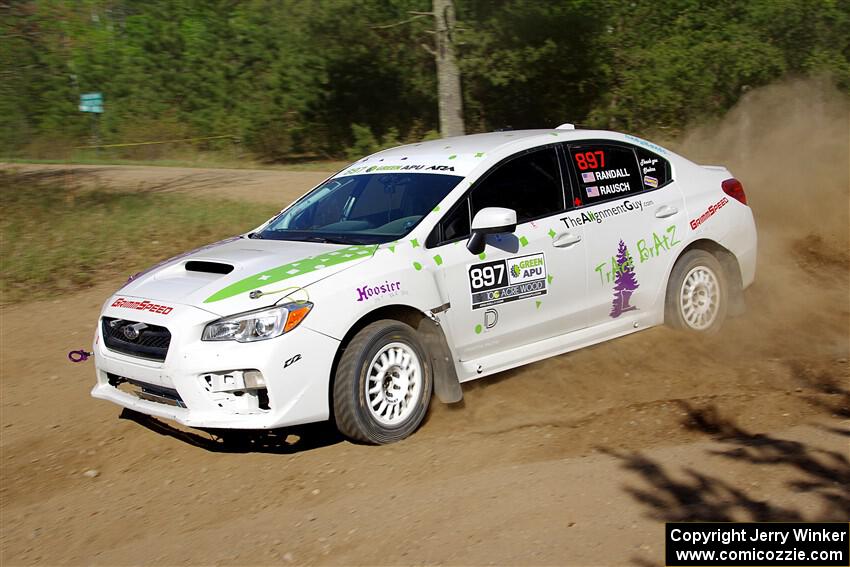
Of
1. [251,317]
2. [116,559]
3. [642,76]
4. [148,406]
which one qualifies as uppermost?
[642,76]

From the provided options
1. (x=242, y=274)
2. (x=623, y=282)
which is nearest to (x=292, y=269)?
(x=242, y=274)

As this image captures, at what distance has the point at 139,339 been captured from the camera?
5684mm

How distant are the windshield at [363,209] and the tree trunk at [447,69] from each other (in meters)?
7.49

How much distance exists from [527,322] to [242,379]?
7.13 feet

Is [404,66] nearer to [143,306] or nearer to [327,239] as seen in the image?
[327,239]

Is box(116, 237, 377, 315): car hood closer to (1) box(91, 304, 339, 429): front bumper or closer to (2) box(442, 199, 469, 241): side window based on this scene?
(1) box(91, 304, 339, 429): front bumper

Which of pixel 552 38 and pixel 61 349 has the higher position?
pixel 552 38

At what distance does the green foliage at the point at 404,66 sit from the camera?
23.7 metres

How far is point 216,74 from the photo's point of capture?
2742cm

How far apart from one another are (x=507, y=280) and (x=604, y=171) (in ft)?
4.89

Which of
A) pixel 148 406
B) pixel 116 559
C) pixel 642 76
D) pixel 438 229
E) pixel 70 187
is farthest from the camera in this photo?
pixel 642 76

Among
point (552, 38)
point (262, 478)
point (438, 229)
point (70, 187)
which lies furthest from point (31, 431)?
point (552, 38)

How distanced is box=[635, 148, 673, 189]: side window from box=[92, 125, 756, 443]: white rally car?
0.04 feet

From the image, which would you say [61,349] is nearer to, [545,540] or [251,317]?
[251,317]
